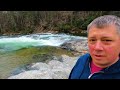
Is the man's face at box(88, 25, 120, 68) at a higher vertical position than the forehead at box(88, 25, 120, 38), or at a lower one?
lower

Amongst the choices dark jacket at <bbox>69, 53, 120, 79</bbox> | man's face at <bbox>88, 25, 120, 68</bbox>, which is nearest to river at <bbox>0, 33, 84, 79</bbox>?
dark jacket at <bbox>69, 53, 120, 79</bbox>

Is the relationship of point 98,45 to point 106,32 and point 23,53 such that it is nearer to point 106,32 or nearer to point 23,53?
point 106,32

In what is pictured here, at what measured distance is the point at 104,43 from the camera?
2.73 feet

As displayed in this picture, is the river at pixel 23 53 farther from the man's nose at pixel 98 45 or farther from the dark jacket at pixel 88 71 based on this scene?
the man's nose at pixel 98 45

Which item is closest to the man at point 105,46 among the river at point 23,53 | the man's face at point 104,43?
the man's face at point 104,43

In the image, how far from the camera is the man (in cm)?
82

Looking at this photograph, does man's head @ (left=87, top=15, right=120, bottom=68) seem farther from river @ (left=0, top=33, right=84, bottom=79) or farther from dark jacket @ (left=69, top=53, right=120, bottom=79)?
river @ (left=0, top=33, right=84, bottom=79)

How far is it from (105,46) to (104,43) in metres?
0.01

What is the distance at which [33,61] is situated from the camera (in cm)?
333

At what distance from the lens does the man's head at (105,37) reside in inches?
32.3

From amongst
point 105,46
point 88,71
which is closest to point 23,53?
point 88,71
